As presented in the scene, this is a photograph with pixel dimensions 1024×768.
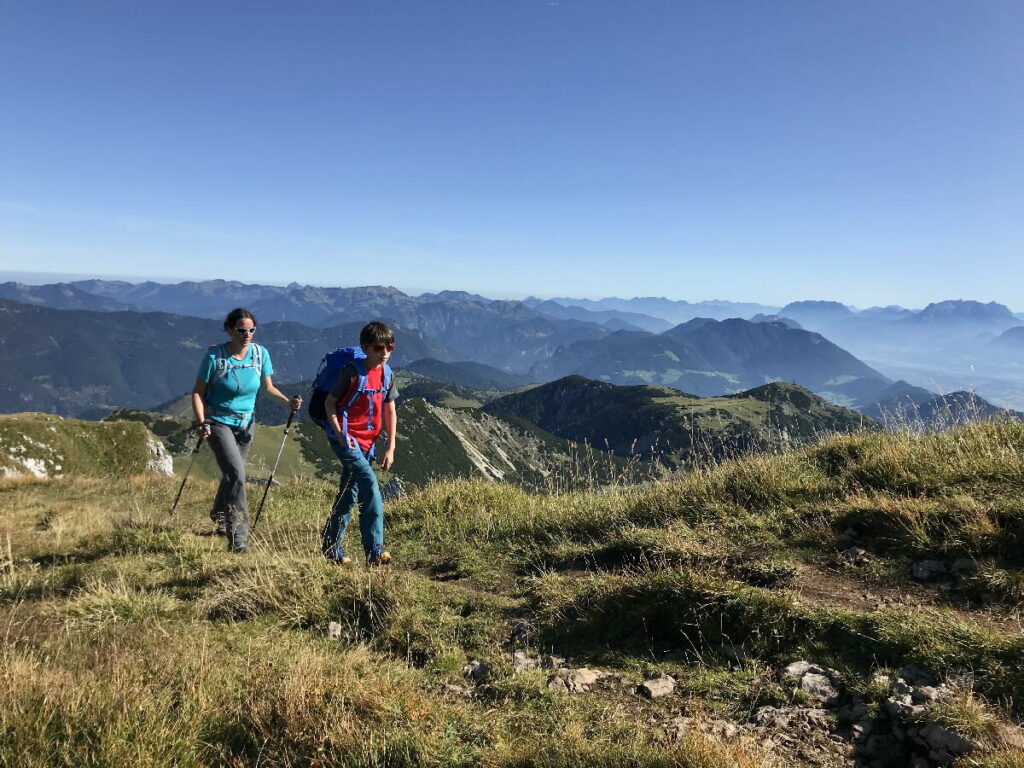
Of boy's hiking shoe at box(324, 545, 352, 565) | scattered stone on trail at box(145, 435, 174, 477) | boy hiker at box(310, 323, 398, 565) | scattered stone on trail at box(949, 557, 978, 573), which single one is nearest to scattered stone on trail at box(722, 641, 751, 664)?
scattered stone on trail at box(949, 557, 978, 573)

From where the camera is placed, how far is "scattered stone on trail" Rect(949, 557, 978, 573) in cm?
487

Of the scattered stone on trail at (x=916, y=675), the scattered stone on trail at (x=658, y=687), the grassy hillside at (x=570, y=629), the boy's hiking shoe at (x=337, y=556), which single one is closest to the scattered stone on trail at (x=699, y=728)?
the grassy hillside at (x=570, y=629)

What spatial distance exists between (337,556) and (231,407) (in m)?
2.87

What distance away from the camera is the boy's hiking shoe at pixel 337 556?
666 cm

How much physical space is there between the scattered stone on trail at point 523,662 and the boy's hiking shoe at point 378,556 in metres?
2.90

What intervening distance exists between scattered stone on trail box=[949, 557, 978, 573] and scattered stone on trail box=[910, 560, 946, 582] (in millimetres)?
80

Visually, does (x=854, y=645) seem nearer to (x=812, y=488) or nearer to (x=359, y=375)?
(x=812, y=488)

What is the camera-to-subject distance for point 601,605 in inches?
195

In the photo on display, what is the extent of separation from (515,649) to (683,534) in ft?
9.07

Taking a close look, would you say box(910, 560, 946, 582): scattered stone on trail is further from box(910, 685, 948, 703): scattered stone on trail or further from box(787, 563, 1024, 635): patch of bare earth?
box(910, 685, 948, 703): scattered stone on trail

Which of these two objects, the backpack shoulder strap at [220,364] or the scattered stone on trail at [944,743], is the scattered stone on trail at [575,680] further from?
the backpack shoulder strap at [220,364]

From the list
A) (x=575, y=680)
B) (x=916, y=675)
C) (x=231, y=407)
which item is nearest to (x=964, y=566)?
(x=916, y=675)

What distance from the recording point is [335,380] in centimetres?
680

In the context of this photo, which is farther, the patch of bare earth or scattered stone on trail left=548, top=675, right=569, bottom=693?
the patch of bare earth
